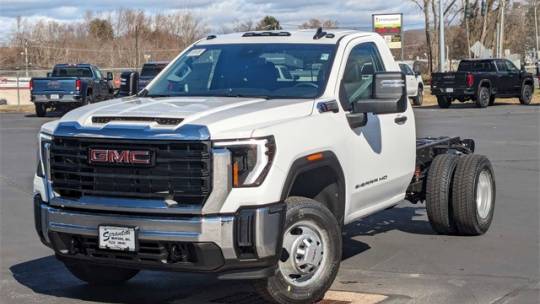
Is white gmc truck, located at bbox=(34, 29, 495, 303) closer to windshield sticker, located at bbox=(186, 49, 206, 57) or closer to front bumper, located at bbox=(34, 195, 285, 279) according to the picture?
front bumper, located at bbox=(34, 195, 285, 279)

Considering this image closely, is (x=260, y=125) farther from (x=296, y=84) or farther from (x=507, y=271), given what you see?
(x=507, y=271)

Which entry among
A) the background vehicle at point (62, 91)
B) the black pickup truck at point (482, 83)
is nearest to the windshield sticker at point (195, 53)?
the background vehicle at point (62, 91)

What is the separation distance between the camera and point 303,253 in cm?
591

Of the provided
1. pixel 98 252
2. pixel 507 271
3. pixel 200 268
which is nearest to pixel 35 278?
pixel 98 252

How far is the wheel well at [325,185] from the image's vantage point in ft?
20.0

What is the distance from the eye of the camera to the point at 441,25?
40.9 meters

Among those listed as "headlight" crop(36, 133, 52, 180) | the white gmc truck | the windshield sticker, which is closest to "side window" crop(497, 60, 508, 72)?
the white gmc truck

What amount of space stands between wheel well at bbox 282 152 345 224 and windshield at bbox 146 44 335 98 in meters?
0.65

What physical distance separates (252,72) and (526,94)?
30.0 meters

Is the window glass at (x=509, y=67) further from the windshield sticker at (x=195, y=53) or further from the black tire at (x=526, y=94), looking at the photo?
the windshield sticker at (x=195, y=53)

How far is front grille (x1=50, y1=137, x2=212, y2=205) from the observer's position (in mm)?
5363

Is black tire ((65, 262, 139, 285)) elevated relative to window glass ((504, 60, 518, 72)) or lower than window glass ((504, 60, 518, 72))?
lower

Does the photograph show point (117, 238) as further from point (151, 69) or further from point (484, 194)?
point (151, 69)

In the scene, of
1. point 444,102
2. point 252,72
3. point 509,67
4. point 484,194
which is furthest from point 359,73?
point 509,67
